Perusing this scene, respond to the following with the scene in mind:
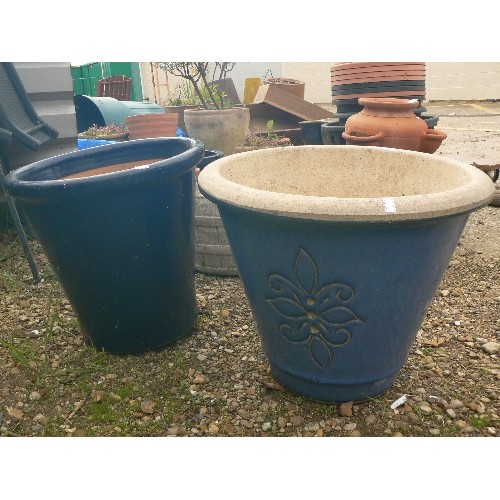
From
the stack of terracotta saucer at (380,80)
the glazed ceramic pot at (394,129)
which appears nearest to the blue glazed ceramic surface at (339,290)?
the glazed ceramic pot at (394,129)

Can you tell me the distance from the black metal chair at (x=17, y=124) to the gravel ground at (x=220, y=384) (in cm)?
47

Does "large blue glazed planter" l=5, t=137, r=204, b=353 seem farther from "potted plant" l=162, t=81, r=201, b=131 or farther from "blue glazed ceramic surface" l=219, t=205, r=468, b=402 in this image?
"potted plant" l=162, t=81, r=201, b=131

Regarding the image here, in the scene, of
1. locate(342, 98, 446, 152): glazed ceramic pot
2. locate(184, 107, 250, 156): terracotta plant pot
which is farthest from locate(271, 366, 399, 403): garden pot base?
locate(184, 107, 250, 156): terracotta plant pot

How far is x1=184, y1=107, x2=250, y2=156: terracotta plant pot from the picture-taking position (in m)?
5.07

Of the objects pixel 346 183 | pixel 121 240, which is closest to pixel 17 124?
pixel 121 240

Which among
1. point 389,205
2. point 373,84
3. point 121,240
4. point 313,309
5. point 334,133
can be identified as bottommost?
point 313,309

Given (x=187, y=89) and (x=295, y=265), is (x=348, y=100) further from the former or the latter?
(x=187, y=89)

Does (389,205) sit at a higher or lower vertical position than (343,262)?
higher

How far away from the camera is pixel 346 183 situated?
6.15ft

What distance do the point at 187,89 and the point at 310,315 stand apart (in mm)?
6925

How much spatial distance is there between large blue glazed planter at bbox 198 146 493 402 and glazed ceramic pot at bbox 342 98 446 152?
821mm

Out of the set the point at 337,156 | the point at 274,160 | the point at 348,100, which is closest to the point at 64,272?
the point at 274,160

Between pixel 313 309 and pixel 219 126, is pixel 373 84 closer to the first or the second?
pixel 219 126

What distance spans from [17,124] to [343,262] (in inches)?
84.7
